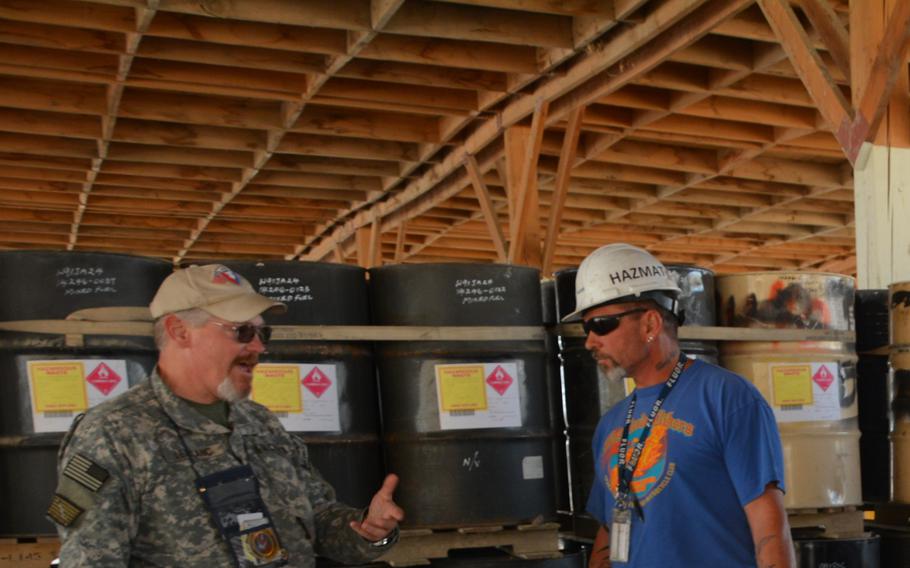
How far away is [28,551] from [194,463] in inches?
45.8

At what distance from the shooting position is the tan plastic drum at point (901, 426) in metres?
5.11

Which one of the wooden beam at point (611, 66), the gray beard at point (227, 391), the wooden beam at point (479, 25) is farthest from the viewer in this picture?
the wooden beam at point (479, 25)

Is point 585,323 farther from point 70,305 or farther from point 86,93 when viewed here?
point 86,93

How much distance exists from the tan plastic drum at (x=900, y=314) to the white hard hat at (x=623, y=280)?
5.47 ft

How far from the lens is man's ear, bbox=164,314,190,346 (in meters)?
3.30

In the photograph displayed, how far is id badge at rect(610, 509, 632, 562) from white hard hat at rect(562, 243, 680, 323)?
0.71 metres

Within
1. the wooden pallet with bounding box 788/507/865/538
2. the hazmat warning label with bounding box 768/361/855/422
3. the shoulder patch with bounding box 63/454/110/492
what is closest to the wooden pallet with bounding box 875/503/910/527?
the wooden pallet with bounding box 788/507/865/538

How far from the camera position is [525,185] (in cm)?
927

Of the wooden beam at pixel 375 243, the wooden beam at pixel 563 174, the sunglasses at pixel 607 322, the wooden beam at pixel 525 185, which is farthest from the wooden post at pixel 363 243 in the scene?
the sunglasses at pixel 607 322

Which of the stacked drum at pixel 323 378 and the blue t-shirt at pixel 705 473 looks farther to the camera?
the stacked drum at pixel 323 378

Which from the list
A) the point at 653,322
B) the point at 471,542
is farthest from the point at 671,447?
the point at 471,542

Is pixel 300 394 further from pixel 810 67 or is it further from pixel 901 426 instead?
pixel 810 67

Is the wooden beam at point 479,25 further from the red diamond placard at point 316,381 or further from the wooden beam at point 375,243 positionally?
the wooden beam at point 375,243

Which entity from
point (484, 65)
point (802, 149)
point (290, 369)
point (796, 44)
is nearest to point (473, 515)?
point (290, 369)
